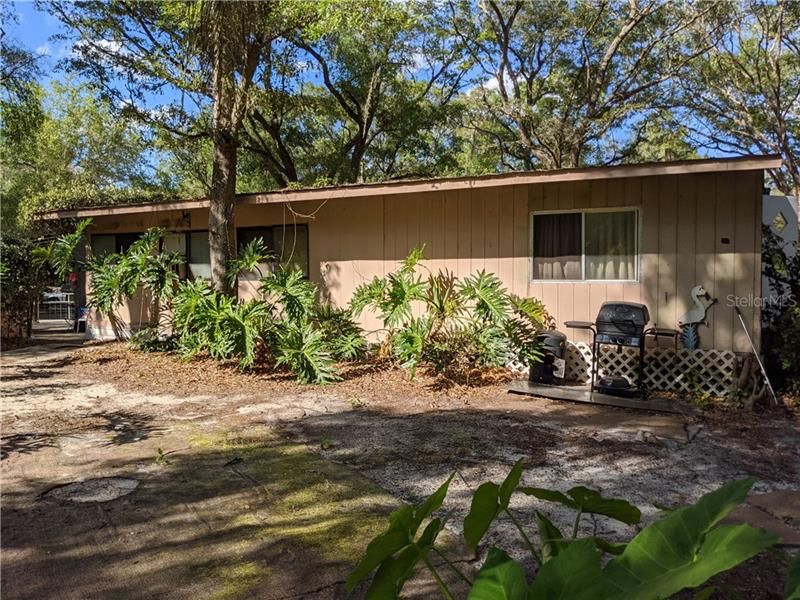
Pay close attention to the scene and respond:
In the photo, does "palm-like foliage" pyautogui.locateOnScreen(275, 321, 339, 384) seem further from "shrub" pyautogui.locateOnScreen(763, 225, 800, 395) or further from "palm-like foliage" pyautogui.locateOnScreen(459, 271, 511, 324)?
"shrub" pyautogui.locateOnScreen(763, 225, 800, 395)

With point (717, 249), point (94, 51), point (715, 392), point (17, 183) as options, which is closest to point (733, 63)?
point (717, 249)

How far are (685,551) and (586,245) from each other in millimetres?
6645

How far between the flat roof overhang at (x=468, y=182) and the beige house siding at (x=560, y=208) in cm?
51

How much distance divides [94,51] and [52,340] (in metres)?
5.74

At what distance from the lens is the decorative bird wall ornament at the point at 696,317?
6629 mm

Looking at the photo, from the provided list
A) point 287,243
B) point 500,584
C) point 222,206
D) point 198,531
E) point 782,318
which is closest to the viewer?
point 500,584

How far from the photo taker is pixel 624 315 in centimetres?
625

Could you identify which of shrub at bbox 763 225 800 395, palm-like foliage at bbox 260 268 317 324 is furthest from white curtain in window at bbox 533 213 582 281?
palm-like foliage at bbox 260 268 317 324

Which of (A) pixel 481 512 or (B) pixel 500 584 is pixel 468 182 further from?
(B) pixel 500 584

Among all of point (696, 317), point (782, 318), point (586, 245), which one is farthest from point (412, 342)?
point (782, 318)

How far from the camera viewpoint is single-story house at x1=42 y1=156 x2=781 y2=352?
21.3ft

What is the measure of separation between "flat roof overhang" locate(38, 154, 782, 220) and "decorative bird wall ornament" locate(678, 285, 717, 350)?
1.46m

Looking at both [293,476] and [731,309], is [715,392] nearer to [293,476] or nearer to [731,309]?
[731,309]

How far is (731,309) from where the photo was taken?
21.4ft
